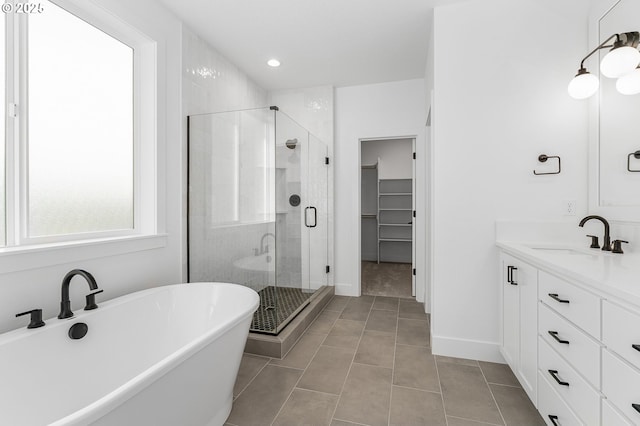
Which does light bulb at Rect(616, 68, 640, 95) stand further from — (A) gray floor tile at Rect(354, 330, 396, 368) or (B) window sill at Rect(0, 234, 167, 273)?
(B) window sill at Rect(0, 234, 167, 273)

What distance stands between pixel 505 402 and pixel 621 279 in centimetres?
112

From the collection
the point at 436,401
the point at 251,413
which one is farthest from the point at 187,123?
the point at 436,401

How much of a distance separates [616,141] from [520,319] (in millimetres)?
1255

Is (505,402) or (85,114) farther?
(85,114)

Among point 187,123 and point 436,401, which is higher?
point 187,123

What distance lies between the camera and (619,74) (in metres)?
1.58

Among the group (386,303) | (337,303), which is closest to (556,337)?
(386,303)

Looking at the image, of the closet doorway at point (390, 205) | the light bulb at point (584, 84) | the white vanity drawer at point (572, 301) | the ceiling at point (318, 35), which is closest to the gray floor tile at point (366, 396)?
the white vanity drawer at point (572, 301)

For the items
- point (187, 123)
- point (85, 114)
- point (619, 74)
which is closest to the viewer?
point (619, 74)

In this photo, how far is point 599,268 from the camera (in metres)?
1.23

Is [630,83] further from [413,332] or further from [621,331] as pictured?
[413,332]

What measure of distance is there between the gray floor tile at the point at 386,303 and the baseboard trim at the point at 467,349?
37.8 inches

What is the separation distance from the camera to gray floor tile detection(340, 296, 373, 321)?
3.06 meters

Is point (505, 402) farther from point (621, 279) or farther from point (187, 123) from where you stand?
point (187, 123)
